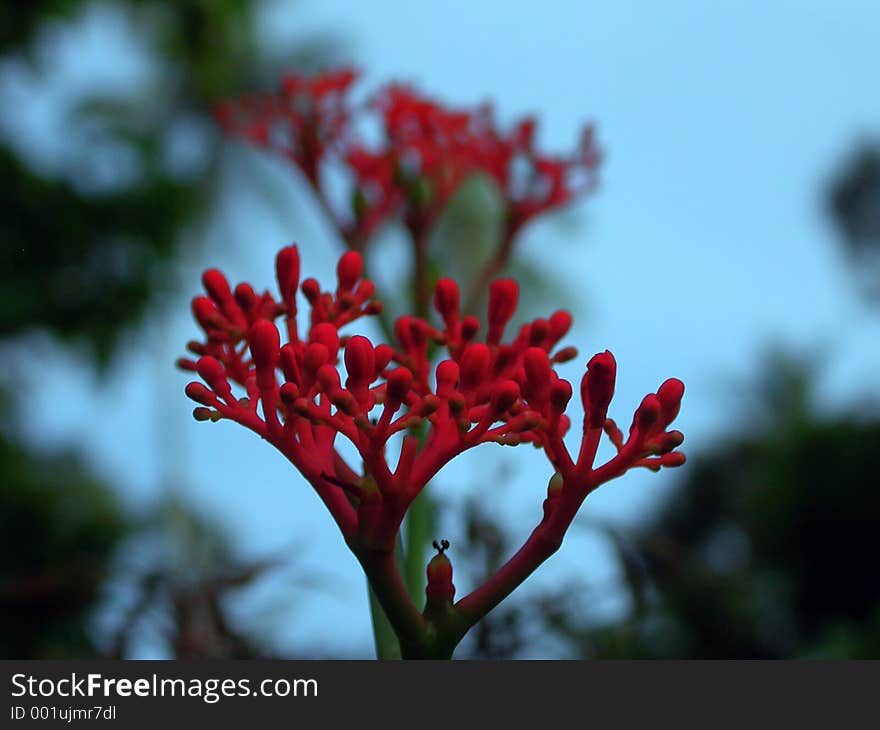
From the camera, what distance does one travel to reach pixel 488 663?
76 cm

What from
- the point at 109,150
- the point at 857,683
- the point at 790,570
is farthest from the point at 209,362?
the point at 109,150

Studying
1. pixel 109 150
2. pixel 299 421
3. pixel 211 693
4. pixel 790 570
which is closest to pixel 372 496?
pixel 299 421

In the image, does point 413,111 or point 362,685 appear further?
Answer: point 413,111

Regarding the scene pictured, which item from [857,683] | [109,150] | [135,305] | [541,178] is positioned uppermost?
[109,150]

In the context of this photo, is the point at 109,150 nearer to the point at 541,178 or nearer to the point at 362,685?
the point at 541,178

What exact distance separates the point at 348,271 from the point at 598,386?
0.87 ft

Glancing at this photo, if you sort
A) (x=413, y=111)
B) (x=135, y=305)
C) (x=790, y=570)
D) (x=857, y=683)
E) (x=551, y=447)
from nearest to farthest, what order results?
(x=551, y=447), (x=857, y=683), (x=413, y=111), (x=790, y=570), (x=135, y=305)

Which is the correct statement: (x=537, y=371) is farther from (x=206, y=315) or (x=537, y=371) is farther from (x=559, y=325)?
(x=206, y=315)

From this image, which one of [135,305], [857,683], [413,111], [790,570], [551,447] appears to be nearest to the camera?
[551,447]

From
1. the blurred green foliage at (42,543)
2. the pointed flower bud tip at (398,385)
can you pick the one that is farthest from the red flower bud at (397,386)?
the blurred green foliage at (42,543)

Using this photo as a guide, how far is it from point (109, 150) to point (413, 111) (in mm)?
9191

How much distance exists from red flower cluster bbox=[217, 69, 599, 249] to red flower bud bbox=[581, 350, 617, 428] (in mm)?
748

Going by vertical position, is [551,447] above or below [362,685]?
above

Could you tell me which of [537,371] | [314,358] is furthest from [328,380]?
[537,371]
